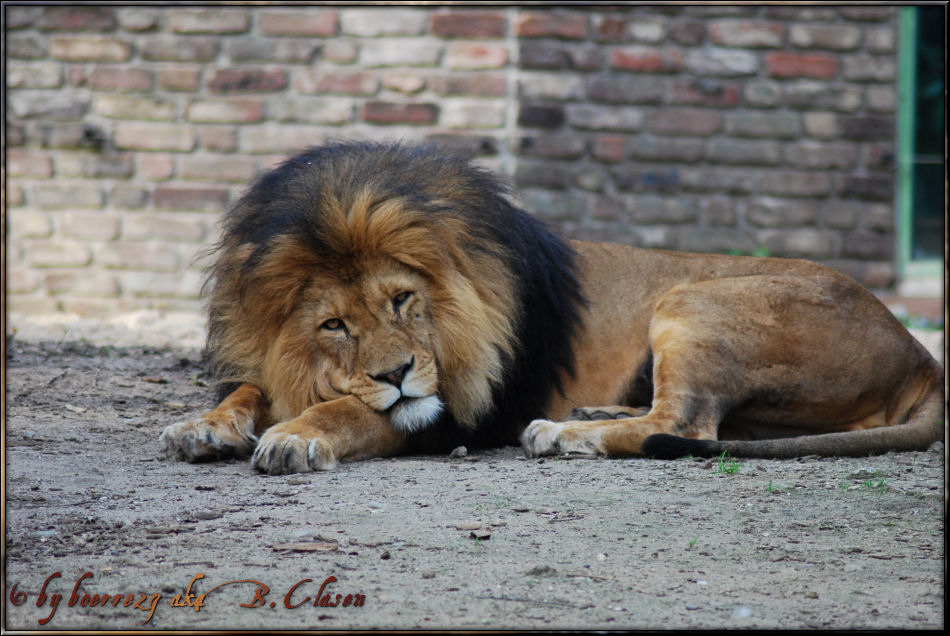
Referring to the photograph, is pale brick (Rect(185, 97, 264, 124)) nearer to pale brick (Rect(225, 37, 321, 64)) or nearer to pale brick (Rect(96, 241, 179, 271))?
pale brick (Rect(225, 37, 321, 64))

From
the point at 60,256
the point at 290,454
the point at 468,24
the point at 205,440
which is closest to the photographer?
the point at 290,454

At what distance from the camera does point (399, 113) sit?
6.56m

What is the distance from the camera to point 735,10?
6629 millimetres

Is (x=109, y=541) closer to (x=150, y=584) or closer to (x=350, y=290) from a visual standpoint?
(x=150, y=584)

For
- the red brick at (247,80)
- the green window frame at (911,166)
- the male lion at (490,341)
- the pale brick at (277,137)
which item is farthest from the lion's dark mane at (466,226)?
the green window frame at (911,166)

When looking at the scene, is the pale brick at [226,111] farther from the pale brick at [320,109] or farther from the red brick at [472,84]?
the red brick at [472,84]

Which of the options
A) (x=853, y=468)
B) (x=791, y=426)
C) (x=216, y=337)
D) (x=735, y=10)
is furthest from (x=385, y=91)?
(x=853, y=468)

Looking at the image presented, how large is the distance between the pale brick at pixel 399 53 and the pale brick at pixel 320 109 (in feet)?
0.95

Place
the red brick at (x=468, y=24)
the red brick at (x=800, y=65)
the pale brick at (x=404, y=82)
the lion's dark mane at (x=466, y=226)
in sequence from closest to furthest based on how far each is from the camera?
the lion's dark mane at (x=466, y=226), the red brick at (x=468, y=24), the pale brick at (x=404, y=82), the red brick at (x=800, y=65)

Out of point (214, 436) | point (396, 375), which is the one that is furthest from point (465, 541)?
point (214, 436)

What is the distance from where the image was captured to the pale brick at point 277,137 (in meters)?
6.62

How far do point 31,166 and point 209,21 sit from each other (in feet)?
4.81

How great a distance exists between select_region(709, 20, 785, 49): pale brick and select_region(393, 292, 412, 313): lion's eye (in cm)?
411

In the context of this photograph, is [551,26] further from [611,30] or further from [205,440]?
[205,440]
